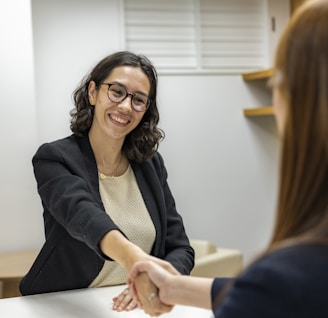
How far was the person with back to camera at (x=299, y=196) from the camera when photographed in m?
0.74

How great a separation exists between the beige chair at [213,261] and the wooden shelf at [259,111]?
97 centimetres

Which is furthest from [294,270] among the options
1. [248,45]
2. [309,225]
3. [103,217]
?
[248,45]

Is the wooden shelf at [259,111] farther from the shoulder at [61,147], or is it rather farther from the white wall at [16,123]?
the shoulder at [61,147]

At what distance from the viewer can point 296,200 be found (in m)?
0.79

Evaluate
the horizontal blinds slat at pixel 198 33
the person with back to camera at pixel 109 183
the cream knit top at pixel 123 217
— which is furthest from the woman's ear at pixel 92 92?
the horizontal blinds slat at pixel 198 33

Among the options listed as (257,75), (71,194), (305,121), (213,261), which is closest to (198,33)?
(257,75)

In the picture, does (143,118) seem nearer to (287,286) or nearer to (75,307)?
(75,307)

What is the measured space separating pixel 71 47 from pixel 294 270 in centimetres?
311

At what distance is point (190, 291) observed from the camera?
4.49 ft

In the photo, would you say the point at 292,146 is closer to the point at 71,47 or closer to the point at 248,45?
the point at 71,47

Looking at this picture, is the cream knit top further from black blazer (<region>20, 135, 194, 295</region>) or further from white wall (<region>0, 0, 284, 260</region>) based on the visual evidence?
white wall (<region>0, 0, 284, 260</region>)

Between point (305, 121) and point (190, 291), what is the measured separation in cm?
72

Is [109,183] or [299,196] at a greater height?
[299,196]

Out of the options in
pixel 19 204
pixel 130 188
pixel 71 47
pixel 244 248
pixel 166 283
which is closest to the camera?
pixel 166 283
